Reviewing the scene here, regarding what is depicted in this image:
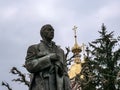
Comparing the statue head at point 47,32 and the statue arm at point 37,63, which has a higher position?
the statue head at point 47,32

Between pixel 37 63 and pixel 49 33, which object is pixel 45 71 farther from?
pixel 49 33

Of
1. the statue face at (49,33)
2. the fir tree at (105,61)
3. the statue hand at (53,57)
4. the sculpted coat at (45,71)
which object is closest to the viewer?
the sculpted coat at (45,71)

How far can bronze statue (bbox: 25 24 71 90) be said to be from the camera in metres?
9.86

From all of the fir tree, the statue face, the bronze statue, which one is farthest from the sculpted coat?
the fir tree

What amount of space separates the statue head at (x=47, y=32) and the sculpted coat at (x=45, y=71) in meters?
0.31

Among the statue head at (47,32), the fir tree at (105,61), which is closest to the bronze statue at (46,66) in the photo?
the statue head at (47,32)

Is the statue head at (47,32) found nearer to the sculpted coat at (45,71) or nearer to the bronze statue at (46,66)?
the bronze statue at (46,66)

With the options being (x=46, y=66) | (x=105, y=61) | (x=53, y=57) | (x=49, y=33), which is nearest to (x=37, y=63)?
(x=46, y=66)

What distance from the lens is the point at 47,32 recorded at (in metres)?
10.2

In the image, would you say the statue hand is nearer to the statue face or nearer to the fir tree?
the statue face

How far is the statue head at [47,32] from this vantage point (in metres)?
10.2

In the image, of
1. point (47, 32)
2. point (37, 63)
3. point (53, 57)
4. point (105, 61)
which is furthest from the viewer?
point (105, 61)

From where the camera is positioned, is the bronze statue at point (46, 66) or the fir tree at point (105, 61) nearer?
the bronze statue at point (46, 66)

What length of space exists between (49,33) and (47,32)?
5 centimetres
